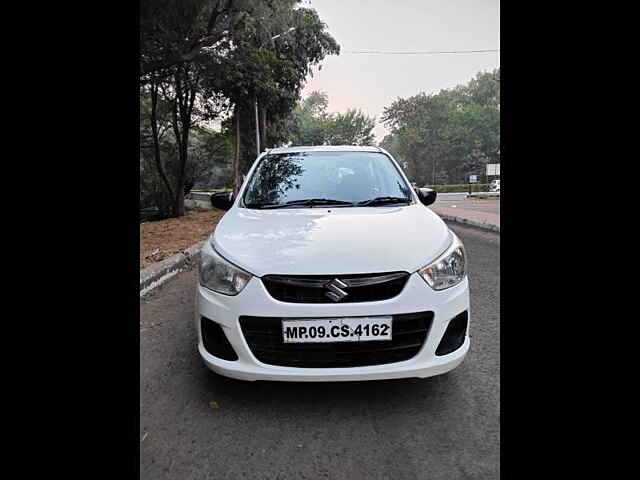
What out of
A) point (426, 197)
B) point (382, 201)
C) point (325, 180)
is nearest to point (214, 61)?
point (325, 180)

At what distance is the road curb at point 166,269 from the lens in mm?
4266

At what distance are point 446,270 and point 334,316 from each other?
65cm

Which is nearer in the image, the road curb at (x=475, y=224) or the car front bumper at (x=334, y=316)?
the car front bumper at (x=334, y=316)

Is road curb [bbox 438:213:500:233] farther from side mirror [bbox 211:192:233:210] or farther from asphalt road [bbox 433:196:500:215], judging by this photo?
side mirror [bbox 211:192:233:210]

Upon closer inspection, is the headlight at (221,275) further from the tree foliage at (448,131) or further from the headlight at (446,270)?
the tree foliage at (448,131)

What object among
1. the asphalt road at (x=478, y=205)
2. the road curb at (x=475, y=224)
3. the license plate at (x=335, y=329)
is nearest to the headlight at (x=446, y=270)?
the license plate at (x=335, y=329)

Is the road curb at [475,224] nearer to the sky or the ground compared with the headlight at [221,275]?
nearer to the ground

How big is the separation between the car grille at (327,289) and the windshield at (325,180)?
3.35ft

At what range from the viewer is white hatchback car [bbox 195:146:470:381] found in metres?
1.85

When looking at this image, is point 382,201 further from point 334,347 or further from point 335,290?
point 334,347
